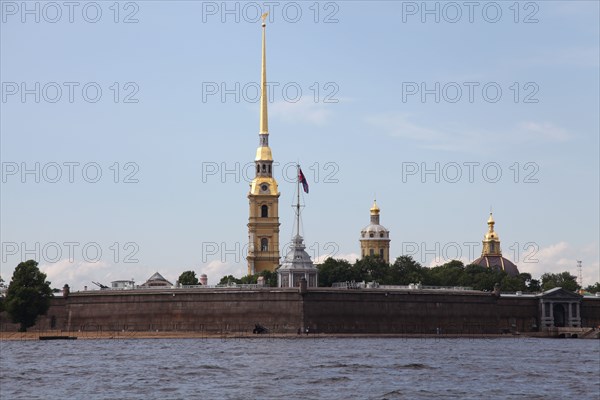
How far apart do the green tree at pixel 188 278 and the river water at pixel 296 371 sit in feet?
210

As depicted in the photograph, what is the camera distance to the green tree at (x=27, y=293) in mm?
133875

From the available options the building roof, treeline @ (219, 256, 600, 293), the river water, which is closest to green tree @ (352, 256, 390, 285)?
treeline @ (219, 256, 600, 293)

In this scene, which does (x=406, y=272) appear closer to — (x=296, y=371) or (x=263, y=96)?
(x=263, y=96)

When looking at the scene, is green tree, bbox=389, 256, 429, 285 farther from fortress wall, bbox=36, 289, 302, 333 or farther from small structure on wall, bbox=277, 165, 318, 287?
fortress wall, bbox=36, 289, 302, 333

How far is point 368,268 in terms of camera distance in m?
176

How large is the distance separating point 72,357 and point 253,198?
10330cm

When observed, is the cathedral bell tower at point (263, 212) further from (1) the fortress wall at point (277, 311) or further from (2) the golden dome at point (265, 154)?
(1) the fortress wall at point (277, 311)

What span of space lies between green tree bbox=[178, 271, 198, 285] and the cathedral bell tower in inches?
567

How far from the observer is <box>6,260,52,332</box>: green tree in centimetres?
13388

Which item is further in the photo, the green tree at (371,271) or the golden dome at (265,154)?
the golden dome at (265,154)

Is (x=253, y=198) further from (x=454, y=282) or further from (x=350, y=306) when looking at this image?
(x=350, y=306)

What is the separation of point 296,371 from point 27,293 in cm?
6297

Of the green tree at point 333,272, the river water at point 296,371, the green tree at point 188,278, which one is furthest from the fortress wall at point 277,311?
the green tree at point 188,278

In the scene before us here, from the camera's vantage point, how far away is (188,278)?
178m
